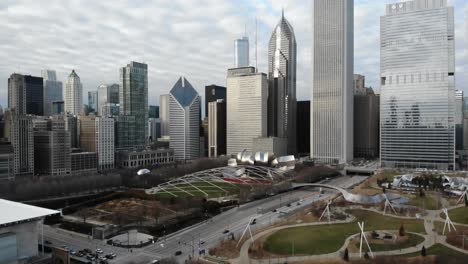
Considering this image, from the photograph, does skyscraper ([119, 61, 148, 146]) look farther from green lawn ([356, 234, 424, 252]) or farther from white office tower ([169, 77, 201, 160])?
green lawn ([356, 234, 424, 252])

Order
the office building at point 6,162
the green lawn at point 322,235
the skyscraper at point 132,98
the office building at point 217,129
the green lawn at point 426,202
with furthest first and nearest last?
1. the skyscraper at point 132,98
2. the office building at point 217,129
3. the office building at point 6,162
4. the green lawn at point 426,202
5. the green lawn at point 322,235

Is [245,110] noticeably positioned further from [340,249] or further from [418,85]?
[340,249]

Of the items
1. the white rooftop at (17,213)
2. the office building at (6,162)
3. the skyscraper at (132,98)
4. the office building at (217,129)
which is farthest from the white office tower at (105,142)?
the white rooftop at (17,213)

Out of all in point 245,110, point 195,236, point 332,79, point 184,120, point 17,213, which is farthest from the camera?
point 184,120

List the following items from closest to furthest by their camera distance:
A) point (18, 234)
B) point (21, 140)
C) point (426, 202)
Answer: point (18, 234) < point (426, 202) < point (21, 140)

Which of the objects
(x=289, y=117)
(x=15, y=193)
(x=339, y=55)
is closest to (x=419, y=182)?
(x=339, y=55)

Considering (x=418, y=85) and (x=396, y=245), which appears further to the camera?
(x=418, y=85)

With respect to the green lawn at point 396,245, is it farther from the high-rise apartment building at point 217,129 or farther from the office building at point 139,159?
the high-rise apartment building at point 217,129

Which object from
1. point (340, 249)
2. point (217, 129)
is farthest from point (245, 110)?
point (340, 249)

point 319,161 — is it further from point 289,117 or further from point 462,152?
point 462,152
